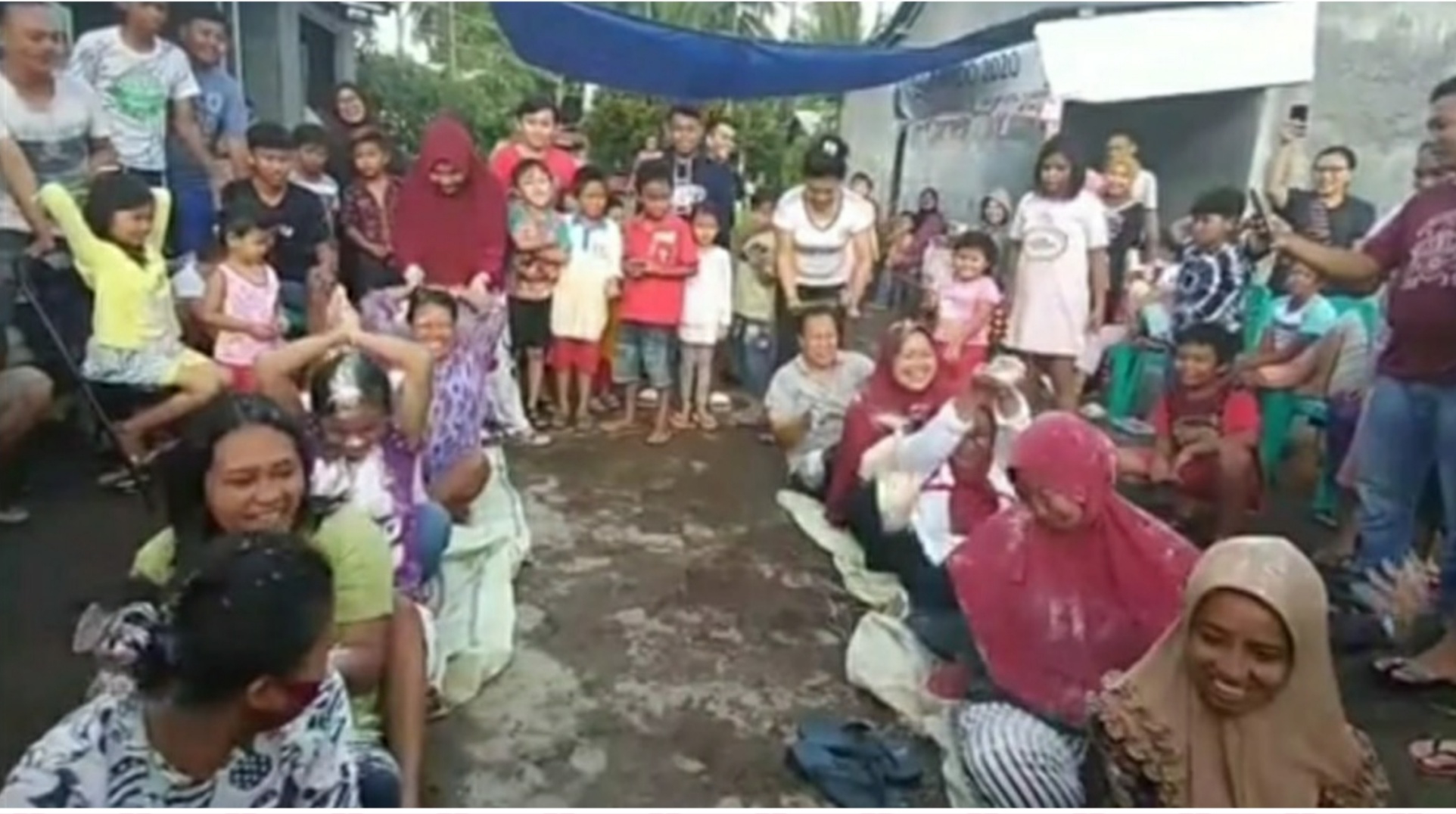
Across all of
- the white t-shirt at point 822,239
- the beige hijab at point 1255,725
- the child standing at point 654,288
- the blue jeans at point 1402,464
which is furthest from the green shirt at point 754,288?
the beige hijab at point 1255,725

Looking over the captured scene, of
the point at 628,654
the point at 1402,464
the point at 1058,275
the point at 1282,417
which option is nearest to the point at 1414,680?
the point at 1402,464

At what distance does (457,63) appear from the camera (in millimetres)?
5562

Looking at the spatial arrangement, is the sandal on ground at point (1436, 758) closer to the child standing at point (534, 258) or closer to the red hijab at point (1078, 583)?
the red hijab at point (1078, 583)

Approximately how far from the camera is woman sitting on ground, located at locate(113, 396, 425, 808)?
1.63 m

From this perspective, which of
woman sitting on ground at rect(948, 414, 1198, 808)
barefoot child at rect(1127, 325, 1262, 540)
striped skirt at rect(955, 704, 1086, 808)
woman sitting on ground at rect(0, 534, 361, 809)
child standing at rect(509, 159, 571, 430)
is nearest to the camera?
woman sitting on ground at rect(0, 534, 361, 809)

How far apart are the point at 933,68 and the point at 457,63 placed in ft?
6.40

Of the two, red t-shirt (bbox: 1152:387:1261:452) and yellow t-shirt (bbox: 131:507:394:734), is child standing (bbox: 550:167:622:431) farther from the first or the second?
yellow t-shirt (bbox: 131:507:394:734)

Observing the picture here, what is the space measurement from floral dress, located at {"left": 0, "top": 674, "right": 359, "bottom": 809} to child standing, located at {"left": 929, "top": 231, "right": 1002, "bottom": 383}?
2566 millimetres

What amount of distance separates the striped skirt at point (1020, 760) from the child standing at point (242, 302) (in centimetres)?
187

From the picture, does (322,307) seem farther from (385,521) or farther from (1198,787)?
(1198,787)

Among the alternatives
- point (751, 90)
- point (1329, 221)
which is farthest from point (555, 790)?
point (751, 90)

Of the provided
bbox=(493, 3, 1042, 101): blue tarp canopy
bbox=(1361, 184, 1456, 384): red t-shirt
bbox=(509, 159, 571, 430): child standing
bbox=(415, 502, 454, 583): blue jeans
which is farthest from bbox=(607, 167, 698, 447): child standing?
bbox=(1361, 184, 1456, 384): red t-shirt

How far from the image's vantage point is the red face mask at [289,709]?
1.20 m

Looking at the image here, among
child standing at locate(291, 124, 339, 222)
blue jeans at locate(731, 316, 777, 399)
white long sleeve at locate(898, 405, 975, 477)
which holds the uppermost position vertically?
child standing at locate(291, 124, 339, 222)
